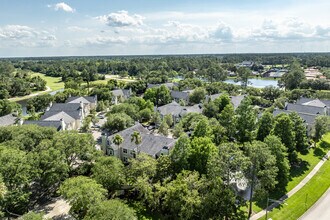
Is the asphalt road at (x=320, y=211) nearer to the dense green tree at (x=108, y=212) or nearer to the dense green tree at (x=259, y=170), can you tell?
the dense green tree at (x=259, y=170)

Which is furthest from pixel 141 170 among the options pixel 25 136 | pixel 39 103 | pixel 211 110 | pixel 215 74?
pixel 215 74

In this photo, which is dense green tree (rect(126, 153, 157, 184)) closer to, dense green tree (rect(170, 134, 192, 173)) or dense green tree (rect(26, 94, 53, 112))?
dense green tree (rect(170, 134, 192, 173))

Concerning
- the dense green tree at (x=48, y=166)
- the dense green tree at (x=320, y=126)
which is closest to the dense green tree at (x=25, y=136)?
the dense green tree at (x=48, y=166)

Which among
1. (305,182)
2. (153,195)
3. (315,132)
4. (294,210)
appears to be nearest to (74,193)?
(153,195)

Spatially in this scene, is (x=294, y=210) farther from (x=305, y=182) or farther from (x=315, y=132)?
(x=315, y=132)

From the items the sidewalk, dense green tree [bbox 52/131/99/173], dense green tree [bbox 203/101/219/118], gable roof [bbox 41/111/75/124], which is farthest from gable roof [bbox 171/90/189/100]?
dense green tree [bbox 52/131/99/173]
